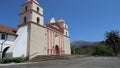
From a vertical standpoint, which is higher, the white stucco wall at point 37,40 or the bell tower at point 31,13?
the bell tower at point 31,13

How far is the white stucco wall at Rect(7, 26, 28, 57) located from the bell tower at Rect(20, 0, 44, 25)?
86.2 inches

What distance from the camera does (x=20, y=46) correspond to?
94.6 feet

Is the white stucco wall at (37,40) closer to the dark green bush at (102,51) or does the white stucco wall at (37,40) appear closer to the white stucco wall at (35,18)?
the white stucco wall at (35,18)

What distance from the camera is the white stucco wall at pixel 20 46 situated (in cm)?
2811

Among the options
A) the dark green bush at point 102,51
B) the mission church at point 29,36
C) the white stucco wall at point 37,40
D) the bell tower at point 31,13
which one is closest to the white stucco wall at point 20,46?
the mission church at point 29,36

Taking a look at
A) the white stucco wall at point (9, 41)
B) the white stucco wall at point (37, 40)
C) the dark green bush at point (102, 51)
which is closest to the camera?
the white stucco wall at point (9, 41)

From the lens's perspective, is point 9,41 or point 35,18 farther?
point 35,18

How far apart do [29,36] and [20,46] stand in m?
2.38

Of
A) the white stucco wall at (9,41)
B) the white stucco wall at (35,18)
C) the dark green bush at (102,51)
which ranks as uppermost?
the white stucco wall at (35,18)

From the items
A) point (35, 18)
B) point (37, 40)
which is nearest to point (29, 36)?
point (37, 40)

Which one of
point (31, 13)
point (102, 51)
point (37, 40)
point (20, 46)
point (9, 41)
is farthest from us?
point (102, 51)

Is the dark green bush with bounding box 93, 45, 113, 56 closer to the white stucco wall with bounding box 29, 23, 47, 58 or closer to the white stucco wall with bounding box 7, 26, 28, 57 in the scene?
the white stucco wall with bounding box 29, 23, 47, 58

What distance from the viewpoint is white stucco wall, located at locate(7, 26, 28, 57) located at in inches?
1107

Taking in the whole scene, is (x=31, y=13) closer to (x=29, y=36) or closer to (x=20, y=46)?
(x=29, y=36)
